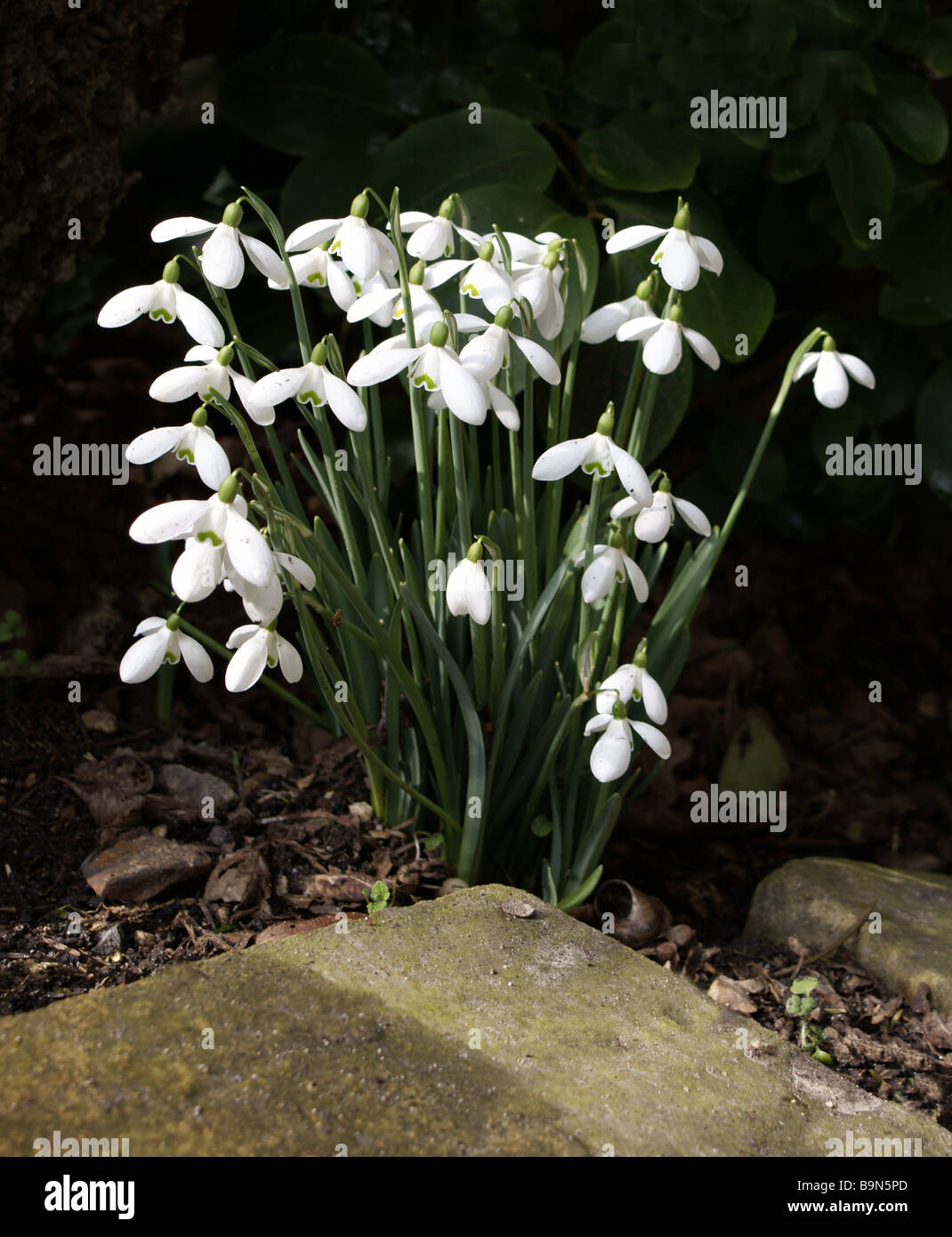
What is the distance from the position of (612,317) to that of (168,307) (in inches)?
22.6

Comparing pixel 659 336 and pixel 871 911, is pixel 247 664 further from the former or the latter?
pixel 871 911

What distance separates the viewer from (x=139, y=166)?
223 centimetres

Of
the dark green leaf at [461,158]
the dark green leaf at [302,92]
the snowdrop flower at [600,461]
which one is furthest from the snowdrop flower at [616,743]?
the dark green leaf at [302,92]

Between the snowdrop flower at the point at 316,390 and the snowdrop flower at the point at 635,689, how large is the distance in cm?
47

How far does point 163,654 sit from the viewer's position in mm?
1312

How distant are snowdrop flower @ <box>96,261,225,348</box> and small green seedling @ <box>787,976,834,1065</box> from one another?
1186mm

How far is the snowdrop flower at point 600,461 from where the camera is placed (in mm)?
1250

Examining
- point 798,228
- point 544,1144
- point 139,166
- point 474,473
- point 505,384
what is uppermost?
point 139,166

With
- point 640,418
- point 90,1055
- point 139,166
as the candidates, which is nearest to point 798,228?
point 640,418

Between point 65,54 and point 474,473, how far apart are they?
3.09ft

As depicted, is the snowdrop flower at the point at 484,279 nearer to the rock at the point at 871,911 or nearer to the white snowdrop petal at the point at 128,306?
the white snowdrop petal at the point at 128,306

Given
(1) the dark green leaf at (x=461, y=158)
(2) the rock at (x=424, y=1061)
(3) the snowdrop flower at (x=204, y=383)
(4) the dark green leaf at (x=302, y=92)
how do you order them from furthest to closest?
(4) the dark green leaf at (x=302, y=92) < (1) the dark green leaf at (x=461, y=158) < (3) the snowdrop flower at (x=204, y=383) < (2) the rock at (x=424, y=1061)

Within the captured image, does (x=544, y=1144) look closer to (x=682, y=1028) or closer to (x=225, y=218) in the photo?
(x=682, y=1028)

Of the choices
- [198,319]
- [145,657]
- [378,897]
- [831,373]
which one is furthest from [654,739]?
[198,319]
